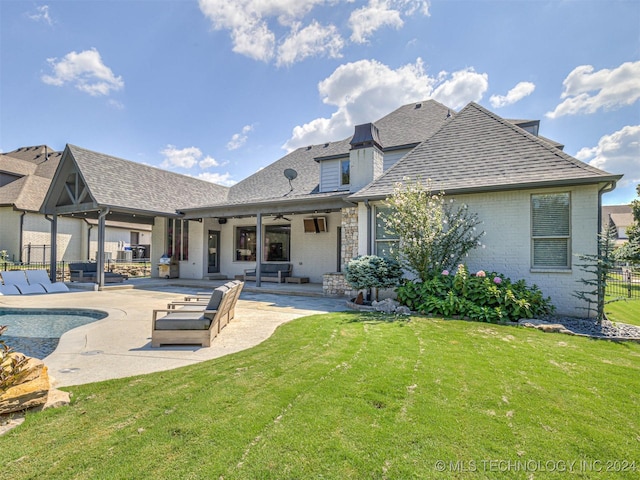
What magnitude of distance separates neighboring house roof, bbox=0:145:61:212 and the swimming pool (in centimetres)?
1642

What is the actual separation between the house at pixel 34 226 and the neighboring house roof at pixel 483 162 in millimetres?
18956

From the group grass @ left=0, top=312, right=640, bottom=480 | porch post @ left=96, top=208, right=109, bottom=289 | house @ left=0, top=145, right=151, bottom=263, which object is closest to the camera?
grass @ left=0, top=312, right=640, bottom=480

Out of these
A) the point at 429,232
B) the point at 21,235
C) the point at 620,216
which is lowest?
the point at 429,232

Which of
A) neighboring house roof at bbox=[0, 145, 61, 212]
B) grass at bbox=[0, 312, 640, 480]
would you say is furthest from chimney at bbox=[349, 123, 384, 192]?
neighboring house roof at bbox=[0, 145, 61, 212]

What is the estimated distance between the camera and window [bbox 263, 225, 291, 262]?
15.6 m

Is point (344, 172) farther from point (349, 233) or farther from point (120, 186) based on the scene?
point (120, 186)

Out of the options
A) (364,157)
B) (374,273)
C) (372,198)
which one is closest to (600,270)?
(374,273)

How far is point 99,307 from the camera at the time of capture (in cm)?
890

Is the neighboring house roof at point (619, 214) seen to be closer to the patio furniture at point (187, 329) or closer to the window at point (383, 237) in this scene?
the window at point (383, 237)

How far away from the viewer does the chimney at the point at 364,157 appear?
459 inches

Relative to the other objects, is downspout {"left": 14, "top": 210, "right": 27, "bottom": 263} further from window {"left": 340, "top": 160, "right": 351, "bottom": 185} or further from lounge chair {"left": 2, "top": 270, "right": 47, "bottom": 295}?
window {"left": 340, "top": 160, "right": 351, "bottom": 185}

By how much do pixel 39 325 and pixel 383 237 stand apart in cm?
906

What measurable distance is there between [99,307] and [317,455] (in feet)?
29.3

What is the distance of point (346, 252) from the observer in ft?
36.3
